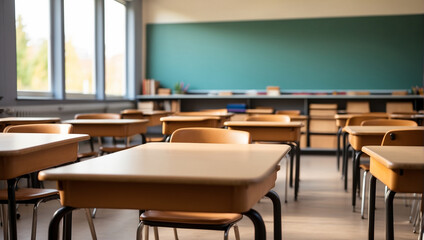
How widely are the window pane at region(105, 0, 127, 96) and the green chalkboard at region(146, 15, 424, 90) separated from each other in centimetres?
62

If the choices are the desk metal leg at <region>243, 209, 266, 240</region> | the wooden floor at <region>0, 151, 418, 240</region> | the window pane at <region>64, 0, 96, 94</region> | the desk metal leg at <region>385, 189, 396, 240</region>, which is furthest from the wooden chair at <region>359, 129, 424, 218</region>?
the window pane at <region>64, 0, 96, 94</region>

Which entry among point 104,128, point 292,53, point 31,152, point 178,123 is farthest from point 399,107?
point 31,152

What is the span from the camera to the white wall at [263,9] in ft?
26.1

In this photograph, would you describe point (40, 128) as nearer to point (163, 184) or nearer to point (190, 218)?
point (190, 218)

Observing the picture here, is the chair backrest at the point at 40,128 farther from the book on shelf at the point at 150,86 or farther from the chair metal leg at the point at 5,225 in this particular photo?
the book on shelf at the point at 150,86

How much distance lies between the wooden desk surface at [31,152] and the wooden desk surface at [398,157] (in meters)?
1.41

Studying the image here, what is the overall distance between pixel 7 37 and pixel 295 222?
11.6 ft

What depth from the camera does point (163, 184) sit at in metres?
1.35

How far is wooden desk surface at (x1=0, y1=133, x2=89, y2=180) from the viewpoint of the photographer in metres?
1.94

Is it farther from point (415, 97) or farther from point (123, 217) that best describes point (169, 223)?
point (415, 97)

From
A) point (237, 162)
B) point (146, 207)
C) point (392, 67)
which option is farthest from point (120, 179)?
point (392, 67)

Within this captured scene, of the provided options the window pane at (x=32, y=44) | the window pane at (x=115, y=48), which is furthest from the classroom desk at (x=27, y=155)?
the window pane at (x=115, y=48)

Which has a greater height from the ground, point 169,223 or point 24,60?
point 24,60

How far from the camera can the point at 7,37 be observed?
5039mm
